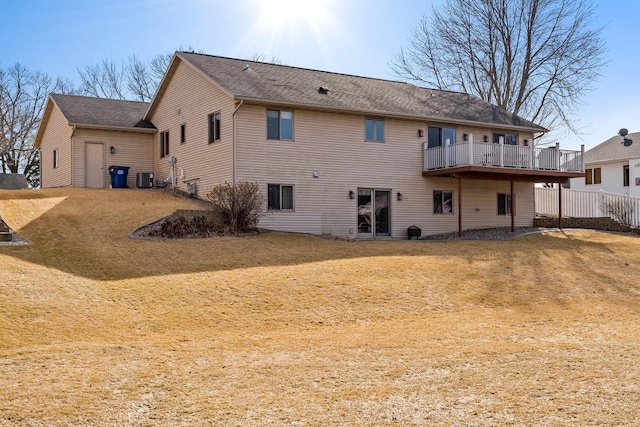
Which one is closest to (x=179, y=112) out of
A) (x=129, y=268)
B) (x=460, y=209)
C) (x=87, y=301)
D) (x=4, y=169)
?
(x=460, y=209)

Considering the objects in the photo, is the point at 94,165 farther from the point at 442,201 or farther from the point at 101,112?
the point at 442,201

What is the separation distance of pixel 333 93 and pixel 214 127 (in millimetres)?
4744

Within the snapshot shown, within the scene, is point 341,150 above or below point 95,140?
below

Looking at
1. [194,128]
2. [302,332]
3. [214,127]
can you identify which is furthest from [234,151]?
[302,332]

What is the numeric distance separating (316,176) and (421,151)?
5081 mm

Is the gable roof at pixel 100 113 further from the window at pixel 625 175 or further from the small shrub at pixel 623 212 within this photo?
the window at pixel 625 175

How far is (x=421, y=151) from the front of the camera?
24688 millimetres

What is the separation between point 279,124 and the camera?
2150 centimetres

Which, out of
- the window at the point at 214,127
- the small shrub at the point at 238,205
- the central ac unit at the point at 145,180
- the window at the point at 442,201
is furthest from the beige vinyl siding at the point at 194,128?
the window at the point at 442,201

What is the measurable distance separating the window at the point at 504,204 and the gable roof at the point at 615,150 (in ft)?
48.2

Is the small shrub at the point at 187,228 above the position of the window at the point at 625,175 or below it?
below

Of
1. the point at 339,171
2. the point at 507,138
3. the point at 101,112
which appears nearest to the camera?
the point at 339,171

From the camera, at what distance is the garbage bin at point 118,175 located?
26016mm

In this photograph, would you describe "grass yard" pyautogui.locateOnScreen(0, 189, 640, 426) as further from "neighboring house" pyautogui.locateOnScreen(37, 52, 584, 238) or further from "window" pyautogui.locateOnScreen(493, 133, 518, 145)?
"window" pyautogui.locateOnScreen(493, 133, 518, 145)
